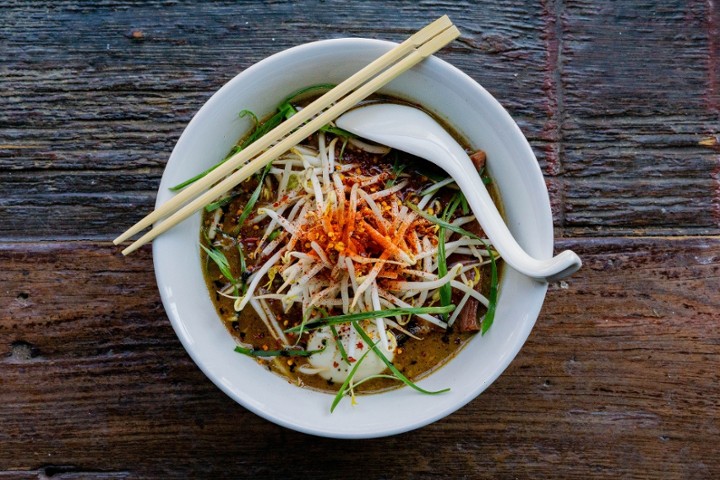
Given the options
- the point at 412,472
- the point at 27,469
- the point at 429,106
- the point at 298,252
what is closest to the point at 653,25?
the point at 429,106

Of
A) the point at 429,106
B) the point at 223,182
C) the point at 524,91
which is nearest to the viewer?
the point at 223,182

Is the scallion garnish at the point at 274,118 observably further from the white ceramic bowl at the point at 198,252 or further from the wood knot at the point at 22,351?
the wood knot at the point at 22,351

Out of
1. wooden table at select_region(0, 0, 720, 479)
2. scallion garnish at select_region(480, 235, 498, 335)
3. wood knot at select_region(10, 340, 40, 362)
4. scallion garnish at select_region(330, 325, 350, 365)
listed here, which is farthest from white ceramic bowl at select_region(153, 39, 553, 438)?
wood knot at select_region(10, 340, 40, 362)

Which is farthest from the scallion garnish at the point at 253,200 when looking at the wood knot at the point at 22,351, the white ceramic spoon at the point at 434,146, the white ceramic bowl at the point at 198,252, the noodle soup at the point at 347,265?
the wood knot at the point at 22,351

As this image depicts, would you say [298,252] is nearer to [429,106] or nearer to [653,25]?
[429,106]

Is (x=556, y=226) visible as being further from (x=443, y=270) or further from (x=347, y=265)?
(x=347, y=265)

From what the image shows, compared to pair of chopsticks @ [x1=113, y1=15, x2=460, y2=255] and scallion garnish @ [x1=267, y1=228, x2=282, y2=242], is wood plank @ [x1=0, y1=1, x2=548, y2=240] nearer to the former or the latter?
pair of chopsticks @ [x1=113, y1=15, x2=460, y2=255]
